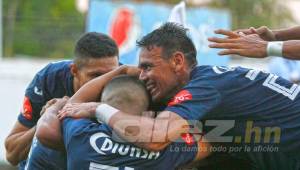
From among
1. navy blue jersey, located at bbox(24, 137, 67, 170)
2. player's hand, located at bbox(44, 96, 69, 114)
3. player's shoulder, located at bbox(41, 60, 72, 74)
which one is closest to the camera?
player's hand, located at bbox(44, 96, 69, 114)

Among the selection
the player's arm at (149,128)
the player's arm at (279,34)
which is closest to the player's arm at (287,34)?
the player's arm at (279,34)

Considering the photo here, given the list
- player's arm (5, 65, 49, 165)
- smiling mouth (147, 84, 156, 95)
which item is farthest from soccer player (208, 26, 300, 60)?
player's arm (5, 65, 49, 165)

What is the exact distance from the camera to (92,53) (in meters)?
6.28

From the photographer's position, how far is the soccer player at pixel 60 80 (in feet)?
20.5

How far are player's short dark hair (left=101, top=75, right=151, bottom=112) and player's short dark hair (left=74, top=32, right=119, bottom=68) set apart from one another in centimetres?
90

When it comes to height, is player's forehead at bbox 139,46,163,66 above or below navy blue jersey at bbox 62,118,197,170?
above

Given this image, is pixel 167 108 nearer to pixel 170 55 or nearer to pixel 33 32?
pixel 170 55

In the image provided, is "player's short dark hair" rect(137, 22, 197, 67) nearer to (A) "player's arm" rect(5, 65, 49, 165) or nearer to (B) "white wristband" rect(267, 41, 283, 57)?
(B) "white wristband" rect(267, 41, 283, 57)

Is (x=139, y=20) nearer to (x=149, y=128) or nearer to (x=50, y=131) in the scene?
(x=50, y=131)

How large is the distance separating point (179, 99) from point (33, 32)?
10.3 m

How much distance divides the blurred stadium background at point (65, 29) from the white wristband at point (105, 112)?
713 centimetres

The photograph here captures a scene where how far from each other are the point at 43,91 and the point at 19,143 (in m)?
0.50

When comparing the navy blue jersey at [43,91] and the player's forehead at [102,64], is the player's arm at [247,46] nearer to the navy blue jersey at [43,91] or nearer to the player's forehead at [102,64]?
the player's forehead at [102,64]

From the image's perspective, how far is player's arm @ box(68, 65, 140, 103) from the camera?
5.78 m
